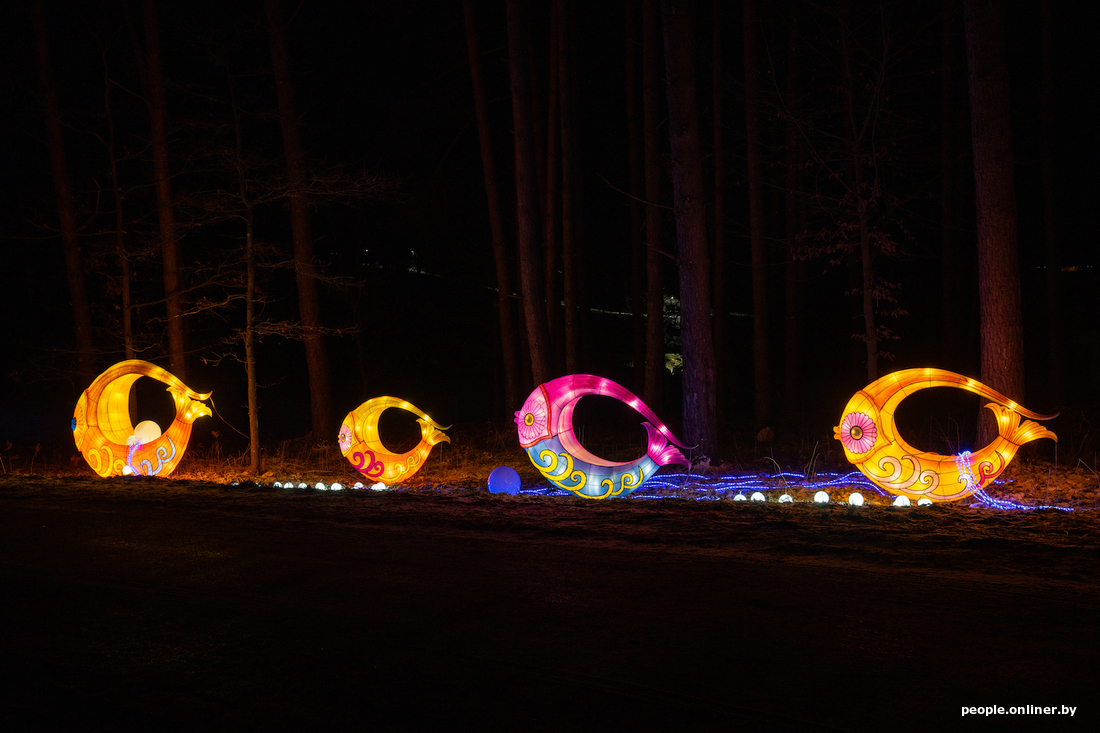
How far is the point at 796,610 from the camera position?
14.8 feet

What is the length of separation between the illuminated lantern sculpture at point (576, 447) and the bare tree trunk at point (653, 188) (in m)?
3.84

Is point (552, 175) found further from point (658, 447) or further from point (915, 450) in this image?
point (915, 450)

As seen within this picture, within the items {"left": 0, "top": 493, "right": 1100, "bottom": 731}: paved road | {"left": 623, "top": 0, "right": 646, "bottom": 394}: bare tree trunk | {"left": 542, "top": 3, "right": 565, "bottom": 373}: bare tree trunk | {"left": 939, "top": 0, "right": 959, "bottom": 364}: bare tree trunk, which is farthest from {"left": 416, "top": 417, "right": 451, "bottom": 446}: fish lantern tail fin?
{"left": 939, "top": 0, "right": 959, "bottom": 364}: bare tree trunk

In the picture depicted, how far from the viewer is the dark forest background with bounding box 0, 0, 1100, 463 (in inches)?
464

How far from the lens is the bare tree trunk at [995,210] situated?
929 centimetres

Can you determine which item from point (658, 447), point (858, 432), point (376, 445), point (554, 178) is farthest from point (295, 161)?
point (858, 432)

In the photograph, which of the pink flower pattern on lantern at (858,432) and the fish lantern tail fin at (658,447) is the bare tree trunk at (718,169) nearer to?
the fish lantern tail fin at (658,447)

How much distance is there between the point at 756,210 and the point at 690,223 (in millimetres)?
4593

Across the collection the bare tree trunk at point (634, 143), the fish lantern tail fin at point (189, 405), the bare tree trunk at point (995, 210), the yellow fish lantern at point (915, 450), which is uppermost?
the bare tree trunk at point (634, 143)

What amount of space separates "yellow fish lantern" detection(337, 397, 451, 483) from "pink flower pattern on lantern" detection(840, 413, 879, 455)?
16.9ft

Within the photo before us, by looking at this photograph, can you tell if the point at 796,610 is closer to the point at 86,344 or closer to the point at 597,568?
the point at 597,568

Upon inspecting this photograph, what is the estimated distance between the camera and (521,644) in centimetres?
414

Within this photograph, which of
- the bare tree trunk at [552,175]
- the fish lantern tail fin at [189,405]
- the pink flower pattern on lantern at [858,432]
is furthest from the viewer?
the bare tree trunk at [552,175]

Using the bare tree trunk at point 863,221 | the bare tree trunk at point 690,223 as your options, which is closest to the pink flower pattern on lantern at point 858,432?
the bare tree trunk at point 690,223
